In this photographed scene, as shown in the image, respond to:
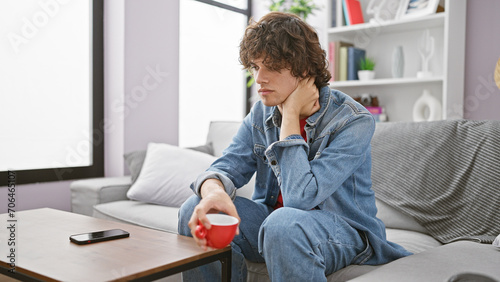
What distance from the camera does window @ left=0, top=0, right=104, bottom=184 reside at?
244cm

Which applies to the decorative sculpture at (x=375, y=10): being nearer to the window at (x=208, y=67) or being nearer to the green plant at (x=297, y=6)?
the green plant at (x=297, y=6)

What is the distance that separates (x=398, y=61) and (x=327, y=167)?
2.04m

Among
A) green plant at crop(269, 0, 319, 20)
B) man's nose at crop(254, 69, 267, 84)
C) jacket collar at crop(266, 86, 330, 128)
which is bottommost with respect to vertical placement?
jacket collar at crop(266, 86, 330, 128)

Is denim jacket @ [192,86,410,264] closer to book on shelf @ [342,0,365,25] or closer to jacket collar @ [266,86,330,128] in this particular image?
jacket collar @ [266,86,330,128]

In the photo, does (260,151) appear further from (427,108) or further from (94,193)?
(427,108)

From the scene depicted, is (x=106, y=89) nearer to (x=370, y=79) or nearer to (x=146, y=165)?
(x=146, y=165)

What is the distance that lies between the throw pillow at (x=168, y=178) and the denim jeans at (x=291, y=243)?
851 mm

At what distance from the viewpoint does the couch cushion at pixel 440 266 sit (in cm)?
94

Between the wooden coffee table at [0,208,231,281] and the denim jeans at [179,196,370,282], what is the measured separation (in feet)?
0.36

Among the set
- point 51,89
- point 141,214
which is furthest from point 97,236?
point 51,89

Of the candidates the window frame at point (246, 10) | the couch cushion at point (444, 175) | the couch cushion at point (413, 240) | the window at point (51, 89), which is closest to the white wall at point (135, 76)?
the window at point (51, 89)

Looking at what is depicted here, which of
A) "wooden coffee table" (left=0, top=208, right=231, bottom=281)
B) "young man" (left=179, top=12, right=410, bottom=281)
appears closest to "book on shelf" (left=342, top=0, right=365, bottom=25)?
"young man" (left=179, top=12, right=410, bottom=281)

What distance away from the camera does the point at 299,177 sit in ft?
3.77

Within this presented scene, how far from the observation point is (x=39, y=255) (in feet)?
3.44
